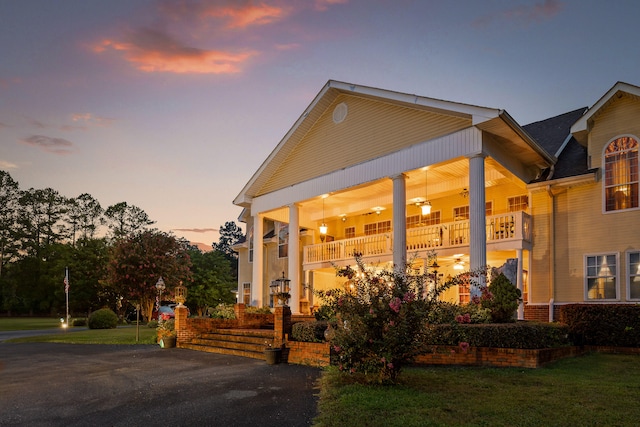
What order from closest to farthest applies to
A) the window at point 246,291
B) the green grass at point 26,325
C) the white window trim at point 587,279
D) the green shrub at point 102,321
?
the white window trim at point 587,279 < the green shrub at point 102,321 < the window at point 246,291 < the green grass at point 26,325

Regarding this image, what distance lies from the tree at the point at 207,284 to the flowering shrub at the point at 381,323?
3841 centimetres

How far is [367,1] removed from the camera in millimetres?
14547

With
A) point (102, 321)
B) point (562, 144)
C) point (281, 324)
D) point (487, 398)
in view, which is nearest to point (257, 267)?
point (281, 324)

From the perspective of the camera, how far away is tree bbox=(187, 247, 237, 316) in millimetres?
46531

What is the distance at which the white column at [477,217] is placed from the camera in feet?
47.9

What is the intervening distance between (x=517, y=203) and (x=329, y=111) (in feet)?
26.9

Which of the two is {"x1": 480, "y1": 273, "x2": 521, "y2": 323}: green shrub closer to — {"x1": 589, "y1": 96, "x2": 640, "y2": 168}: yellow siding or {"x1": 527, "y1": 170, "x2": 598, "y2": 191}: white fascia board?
{"x1": 527, "y1": 170, "x2": 598, "y2": 191}: white fascia board

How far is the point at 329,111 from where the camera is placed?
20250mm

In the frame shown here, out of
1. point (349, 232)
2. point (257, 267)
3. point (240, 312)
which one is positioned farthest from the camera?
point (349, 232)

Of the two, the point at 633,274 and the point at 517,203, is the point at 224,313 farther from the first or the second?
the point at 633,274

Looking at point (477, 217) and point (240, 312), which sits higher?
point (477, 217)

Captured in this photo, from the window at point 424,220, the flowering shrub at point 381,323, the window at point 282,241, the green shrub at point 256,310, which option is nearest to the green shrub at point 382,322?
the flowering shrub at point 381,323

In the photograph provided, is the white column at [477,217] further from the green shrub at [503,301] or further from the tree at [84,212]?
the tree at [84,212]

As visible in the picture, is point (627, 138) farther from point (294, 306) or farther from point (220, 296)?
point (220, 296)
